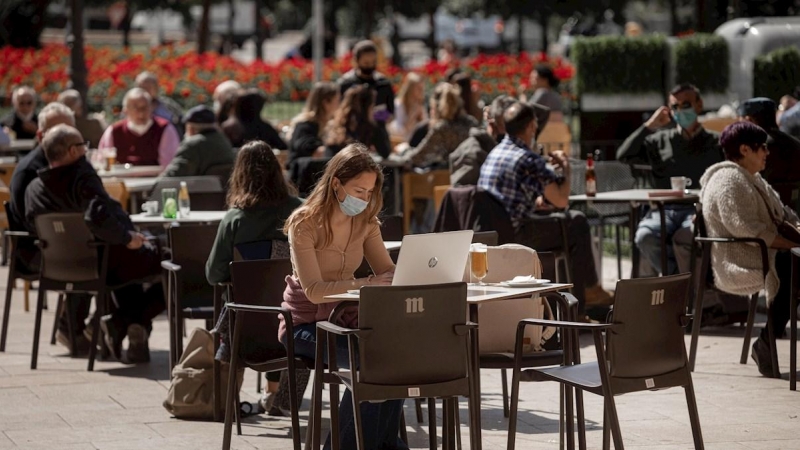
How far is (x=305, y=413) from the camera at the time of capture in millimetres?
8375

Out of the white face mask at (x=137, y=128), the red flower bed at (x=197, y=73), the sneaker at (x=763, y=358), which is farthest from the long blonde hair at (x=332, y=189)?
Answer: the red flower bed at (x=197, y=73)

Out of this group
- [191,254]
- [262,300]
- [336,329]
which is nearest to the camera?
A: [336,329]

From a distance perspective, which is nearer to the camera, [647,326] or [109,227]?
[647,326]

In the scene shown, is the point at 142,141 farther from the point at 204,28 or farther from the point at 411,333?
the point at 204,28

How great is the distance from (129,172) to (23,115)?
5.47m

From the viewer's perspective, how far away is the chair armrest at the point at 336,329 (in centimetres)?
596

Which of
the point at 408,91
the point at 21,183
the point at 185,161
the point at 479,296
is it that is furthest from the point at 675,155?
the point at 408,91

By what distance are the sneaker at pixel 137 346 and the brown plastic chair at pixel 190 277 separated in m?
1.03

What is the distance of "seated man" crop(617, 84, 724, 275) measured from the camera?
36.6 ft

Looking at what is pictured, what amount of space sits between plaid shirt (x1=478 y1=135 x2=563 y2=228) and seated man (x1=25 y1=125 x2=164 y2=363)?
7.36ft

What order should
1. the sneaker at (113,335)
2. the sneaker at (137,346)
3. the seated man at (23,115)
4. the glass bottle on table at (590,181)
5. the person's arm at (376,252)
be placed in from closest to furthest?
the person's arm at (376,252)
the sneaker at (137,346)
the sneaker at (113,335)
the glass bottle on table at (590,181)
the seated man at (23,115)

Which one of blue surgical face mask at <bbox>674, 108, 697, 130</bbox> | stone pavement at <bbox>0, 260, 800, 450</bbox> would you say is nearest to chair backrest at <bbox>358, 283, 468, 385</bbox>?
stone pavement at <bbox>0, 260, 800, 450</bbox>

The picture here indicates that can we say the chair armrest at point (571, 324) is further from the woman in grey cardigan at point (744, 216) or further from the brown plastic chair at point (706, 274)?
the woman in grey cardigan at point (744, 216)

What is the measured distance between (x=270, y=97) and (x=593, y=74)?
7.96m
